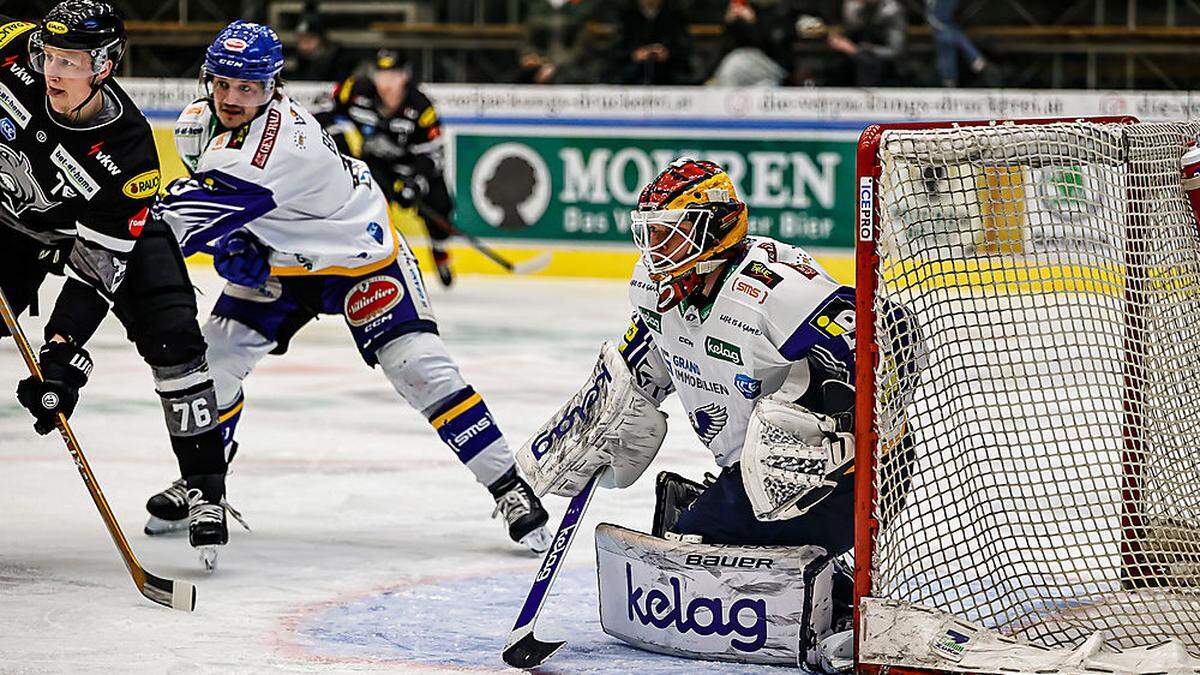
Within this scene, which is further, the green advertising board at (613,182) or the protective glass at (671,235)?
the green advertising board at (613,182)

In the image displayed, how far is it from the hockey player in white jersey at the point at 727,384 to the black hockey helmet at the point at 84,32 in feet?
3.98

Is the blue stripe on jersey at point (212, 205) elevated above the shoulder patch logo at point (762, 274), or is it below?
above

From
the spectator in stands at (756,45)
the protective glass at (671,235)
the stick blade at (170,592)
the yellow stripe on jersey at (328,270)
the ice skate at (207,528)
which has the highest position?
the spectator in stands at (756,45)

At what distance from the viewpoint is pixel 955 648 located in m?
2.93

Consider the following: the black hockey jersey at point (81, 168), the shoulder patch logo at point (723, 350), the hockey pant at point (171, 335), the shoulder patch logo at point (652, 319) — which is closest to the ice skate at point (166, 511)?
the hockey pant at point (171, 335)

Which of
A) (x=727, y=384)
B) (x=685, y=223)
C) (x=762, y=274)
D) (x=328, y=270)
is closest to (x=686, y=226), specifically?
(x=685, y=223)

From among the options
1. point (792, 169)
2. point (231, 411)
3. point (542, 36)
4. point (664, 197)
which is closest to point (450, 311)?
point (792, 169)

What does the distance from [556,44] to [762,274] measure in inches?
311

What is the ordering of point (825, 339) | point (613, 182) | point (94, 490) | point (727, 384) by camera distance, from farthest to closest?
point (613, 182) → point (94, 490) → point (727, 384) → point (825, 339)

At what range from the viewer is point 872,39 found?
9.88 metres

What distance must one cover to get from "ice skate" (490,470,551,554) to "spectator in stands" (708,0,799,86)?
600cm

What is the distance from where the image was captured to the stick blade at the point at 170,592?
3.56m

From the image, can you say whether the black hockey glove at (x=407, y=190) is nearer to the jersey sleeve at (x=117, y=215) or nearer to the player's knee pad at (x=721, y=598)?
the jersey sleeve at (x=117, y=215)

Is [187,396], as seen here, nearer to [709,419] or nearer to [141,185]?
[141,185]
